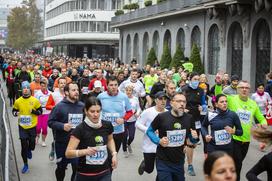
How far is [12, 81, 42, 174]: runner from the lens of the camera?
1023 cm

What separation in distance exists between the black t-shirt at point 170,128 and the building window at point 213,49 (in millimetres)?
25350

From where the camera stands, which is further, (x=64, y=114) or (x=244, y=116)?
(x=244, y=116)

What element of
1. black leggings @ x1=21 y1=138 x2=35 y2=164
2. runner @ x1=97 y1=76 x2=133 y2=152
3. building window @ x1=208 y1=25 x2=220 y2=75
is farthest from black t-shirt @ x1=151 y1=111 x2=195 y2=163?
building window @ x1=208 y1=25 x2=220 y2=75

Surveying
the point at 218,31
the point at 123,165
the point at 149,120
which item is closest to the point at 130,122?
the point at 123,165

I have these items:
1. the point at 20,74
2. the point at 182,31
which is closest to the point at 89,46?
the point at 182,31

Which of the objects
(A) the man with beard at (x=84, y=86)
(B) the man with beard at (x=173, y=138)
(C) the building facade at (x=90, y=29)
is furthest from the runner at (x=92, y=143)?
(C) the building facade at (x=90, y=29)

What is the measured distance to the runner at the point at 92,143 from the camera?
607 cm

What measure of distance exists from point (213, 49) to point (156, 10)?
9.83m

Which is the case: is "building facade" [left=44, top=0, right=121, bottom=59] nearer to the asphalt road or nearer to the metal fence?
the asphalt road

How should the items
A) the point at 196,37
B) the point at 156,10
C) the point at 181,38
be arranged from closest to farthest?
the point at 196,37
the point at 181,38
the point at 156,10

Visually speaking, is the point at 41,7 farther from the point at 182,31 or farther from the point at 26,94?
the point at 26,94

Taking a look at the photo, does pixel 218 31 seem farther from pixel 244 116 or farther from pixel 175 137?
pixel 175 137

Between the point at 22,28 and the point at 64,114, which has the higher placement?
the point at 22,28

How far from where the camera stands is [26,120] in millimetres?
10422
